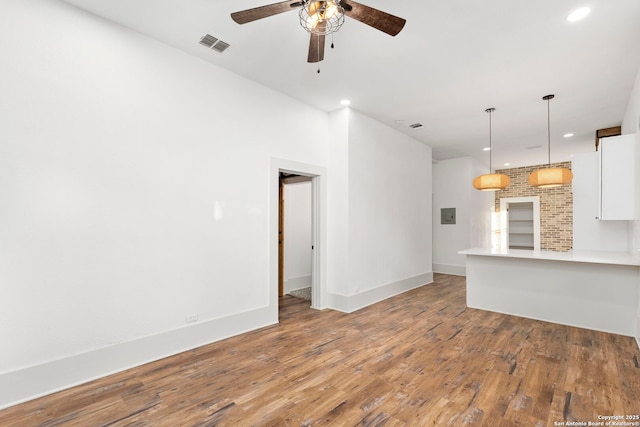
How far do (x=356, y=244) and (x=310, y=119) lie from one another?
2057 mm

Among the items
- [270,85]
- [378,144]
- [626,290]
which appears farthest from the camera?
[378,144]

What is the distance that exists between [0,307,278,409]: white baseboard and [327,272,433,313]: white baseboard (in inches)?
56.3

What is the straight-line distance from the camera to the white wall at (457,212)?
783 centimetres

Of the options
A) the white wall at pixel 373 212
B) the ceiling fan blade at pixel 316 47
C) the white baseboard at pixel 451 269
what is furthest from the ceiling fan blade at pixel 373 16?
the white baseboard at pixel 451 269

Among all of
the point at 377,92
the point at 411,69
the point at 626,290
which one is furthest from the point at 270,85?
the point at 626,290

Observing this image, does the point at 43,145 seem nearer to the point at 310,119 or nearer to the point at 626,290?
the point at 310,119

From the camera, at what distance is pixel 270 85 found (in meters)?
4.02

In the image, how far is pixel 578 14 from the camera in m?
2.59

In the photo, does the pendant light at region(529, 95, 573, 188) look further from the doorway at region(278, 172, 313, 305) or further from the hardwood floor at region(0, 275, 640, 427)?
the doorway at region(278, 172, 313, 305)

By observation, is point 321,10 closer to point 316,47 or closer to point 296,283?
point 316,47

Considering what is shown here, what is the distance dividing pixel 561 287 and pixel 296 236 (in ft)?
13.9

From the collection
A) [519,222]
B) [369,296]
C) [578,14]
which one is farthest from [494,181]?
[519,222]

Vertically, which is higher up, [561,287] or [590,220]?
[590,220]

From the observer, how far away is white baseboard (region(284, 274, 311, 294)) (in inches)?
231
